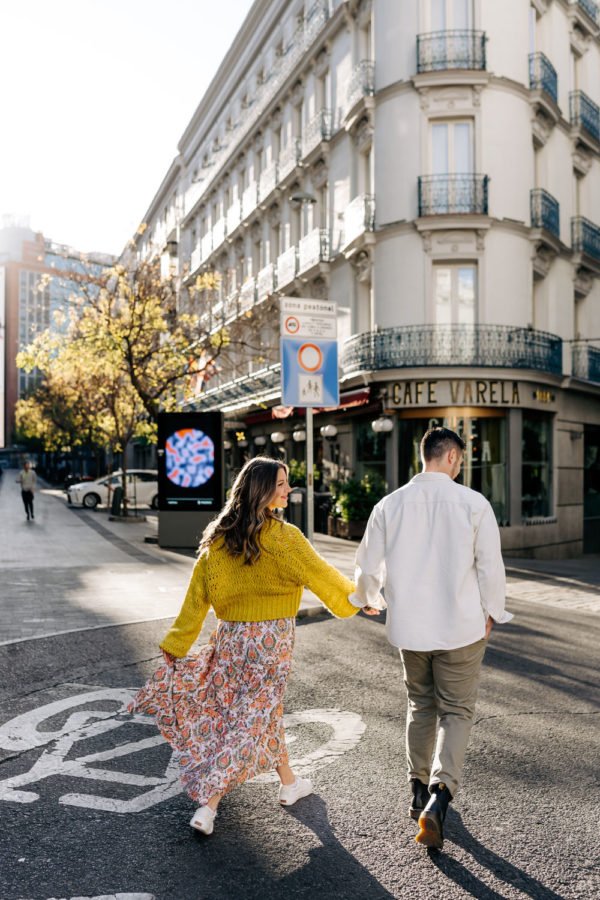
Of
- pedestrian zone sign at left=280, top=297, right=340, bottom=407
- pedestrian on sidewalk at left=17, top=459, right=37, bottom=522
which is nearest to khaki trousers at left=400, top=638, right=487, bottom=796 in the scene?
pedestrian zone sign at left=280, top=297, right=340, bottom=407

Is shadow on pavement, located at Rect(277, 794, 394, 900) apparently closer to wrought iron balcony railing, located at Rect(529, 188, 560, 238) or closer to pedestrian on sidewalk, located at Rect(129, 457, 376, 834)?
pedestrian on sidewalk, located at Rect(129, 457, 376, 834)

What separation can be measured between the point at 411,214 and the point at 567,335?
5953 mm

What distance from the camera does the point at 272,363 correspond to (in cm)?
3091

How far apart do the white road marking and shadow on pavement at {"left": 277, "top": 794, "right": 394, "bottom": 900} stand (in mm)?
925

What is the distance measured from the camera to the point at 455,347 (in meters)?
20.8

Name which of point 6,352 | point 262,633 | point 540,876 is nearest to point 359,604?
point 262,633

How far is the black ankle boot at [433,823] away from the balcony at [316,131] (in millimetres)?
23944

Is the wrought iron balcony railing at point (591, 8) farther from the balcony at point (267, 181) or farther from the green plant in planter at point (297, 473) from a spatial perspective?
the green plant in planter at point (297, 473)

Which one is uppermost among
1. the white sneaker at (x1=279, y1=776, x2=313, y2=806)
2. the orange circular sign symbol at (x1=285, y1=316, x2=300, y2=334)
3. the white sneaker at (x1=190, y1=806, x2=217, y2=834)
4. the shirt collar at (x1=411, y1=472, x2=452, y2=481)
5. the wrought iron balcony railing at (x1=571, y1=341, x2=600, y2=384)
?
the wrought iron balcony railing at (x1=571, y1=341, x2=600, y2=384)

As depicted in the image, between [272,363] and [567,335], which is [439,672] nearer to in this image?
[567,335]

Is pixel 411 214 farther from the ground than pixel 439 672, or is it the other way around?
pixel 411 214

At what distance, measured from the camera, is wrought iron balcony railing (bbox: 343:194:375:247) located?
22219 mm

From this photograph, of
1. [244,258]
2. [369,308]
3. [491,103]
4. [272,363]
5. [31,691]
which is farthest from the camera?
[244,258]

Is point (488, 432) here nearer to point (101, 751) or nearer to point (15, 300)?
point (101, 751)
